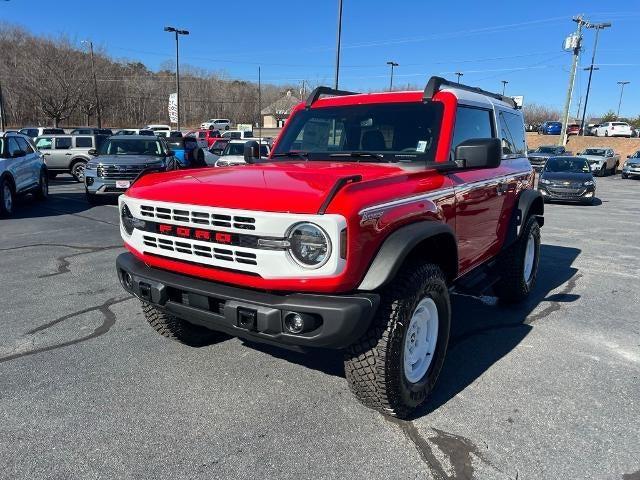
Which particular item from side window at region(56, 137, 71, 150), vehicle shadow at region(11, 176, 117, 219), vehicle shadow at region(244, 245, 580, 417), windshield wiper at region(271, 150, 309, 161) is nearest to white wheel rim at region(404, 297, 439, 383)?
vehicle shadow at region(244, 245, 580, 417)

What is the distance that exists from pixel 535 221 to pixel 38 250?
6.94 meters

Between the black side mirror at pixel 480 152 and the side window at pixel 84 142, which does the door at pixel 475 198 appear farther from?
the side window at pixel 84 142

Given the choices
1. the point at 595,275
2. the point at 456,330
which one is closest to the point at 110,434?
the point at 456,330

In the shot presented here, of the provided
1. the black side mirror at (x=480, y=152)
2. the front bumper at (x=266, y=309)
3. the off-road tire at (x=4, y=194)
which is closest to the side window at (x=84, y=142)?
the off-road tire at (x=4, y=194)

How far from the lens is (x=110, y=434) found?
2.75 m

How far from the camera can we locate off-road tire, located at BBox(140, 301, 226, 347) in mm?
3744

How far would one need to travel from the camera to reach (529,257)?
5.48 meters

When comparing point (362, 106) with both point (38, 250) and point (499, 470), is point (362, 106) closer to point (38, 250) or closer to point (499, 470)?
point (499, 470)

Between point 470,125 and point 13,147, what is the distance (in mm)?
11082

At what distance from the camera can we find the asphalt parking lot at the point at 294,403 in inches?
99.9

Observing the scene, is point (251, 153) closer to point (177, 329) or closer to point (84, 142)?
point (177, 329)

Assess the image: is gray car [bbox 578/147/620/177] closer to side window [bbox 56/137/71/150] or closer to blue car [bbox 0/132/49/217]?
side window [bbox 56/137/71/150]

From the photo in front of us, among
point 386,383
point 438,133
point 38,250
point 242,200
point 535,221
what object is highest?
point 438,133

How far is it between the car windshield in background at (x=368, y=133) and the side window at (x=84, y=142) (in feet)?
59.9
